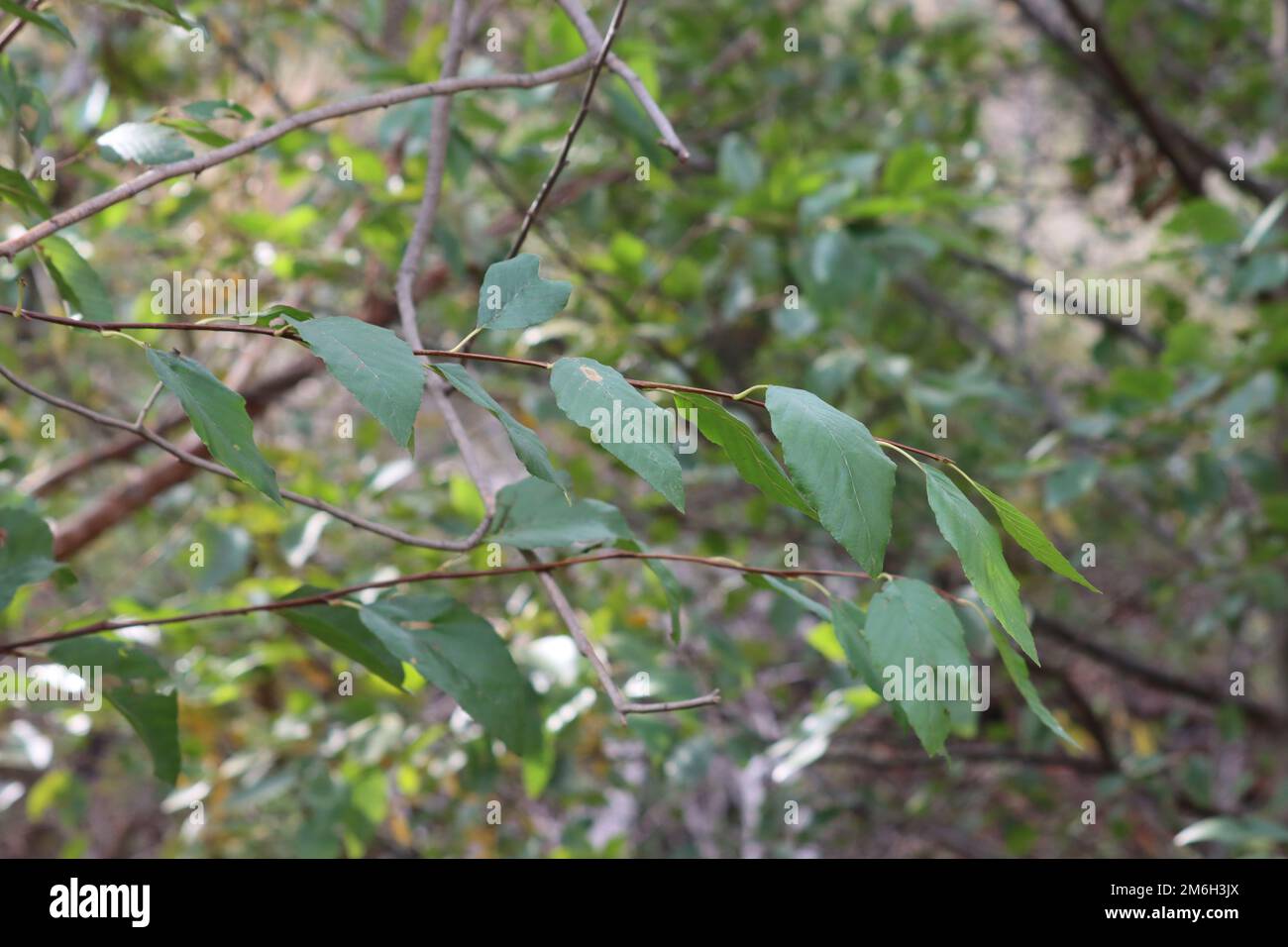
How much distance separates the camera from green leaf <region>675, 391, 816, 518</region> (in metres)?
0.50

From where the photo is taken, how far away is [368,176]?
131 centimetres

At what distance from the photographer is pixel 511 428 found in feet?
1.53

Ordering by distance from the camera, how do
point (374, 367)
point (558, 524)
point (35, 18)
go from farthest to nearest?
point (558, 524)
point (35, 18)
point (374, 367)

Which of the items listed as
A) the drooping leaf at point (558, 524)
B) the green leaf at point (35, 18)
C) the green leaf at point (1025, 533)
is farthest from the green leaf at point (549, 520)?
the green leaf at point (35, 18)

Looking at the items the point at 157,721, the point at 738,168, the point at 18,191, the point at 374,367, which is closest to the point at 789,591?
the point at 374,367

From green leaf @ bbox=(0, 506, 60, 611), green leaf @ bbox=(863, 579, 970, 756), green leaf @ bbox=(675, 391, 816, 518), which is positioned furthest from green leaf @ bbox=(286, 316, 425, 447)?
green leaf @ bbox=(0, 506, 60, 611)

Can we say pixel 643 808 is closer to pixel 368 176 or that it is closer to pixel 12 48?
pixel 368 176

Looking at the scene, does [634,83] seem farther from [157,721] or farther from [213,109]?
[157,721]

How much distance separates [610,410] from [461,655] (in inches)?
9.7

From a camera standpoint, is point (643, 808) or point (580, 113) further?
point (643, 808)

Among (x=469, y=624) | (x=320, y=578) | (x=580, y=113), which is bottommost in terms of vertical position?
(x=469, y=624)

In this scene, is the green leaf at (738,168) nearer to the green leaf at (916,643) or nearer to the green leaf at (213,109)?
the green leaf at (213,109)
